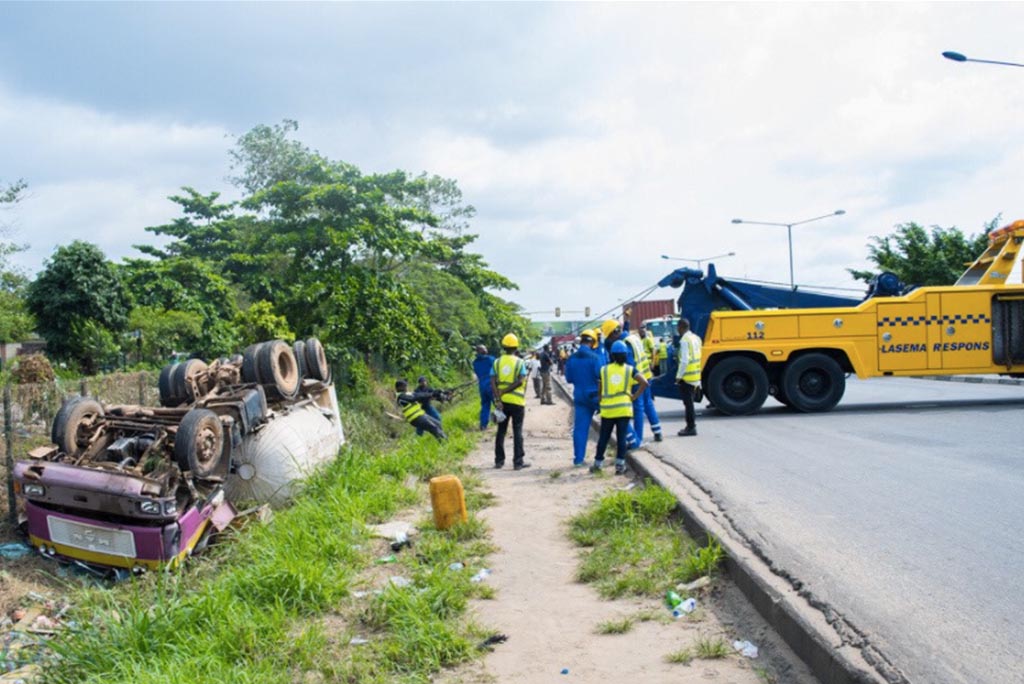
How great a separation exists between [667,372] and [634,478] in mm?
7058

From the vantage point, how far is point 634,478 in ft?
30.5

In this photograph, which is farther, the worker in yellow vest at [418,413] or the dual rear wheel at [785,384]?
the dual rear wheel at [785,384]

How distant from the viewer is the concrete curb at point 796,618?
3.58 meters

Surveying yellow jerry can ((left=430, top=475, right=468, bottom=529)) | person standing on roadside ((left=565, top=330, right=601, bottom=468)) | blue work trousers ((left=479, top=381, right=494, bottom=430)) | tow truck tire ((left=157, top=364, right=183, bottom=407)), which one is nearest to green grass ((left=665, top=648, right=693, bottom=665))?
yellow jerry can ((left=430, top=475, right=468, bottom=529))

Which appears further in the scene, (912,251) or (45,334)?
(912,251)

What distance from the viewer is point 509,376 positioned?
35.4 ft

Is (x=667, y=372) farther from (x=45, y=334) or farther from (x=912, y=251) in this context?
(x=912, y=251)

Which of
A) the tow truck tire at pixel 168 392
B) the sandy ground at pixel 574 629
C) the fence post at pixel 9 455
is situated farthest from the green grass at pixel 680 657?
the tow truck tire at pixel 168 392

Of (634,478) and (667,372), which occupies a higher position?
(667,372)

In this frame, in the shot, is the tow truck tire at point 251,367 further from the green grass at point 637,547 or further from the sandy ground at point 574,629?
the green grass at point 637,547

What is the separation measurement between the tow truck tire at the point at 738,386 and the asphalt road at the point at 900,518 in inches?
65.3

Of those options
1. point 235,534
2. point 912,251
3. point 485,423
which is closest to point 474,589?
point 235,534

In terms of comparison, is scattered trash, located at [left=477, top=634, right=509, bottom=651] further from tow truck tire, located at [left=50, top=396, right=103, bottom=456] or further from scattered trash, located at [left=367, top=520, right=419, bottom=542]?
tow truck tire, located at [left=50, top=396, right=103, bottom=456]

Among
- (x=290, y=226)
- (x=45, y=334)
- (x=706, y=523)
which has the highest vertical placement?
(x=290, y=226)
